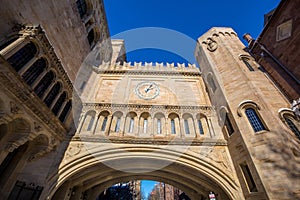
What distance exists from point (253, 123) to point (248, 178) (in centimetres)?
270

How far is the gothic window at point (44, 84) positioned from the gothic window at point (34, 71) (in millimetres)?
422

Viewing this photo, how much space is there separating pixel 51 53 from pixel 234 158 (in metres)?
10.9

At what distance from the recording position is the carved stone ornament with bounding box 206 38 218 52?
470 inches

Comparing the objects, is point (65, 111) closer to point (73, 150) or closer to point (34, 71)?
point (73, 150)

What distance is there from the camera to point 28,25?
6199 millimetres

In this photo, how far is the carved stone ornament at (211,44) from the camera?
1193 cm

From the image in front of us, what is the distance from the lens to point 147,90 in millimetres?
12727

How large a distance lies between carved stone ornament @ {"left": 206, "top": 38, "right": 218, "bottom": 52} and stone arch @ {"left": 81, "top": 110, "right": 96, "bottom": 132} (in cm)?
1064

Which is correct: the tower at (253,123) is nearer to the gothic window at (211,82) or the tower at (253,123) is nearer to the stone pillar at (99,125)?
the gothic window at (211,82)

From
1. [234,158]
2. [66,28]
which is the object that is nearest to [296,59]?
[234,158]

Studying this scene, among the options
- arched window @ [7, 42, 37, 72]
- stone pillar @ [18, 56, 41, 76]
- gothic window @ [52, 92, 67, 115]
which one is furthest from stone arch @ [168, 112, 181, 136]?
arched window @ [7, 42, 37, 72]

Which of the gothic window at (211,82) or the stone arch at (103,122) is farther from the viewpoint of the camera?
the gothic window at (211,82)

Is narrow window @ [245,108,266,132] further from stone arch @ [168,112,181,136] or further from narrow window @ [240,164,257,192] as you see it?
stone arch @ [168,112,181,136]

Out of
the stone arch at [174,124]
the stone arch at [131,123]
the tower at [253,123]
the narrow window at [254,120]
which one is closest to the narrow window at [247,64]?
the tower at [253,123]
